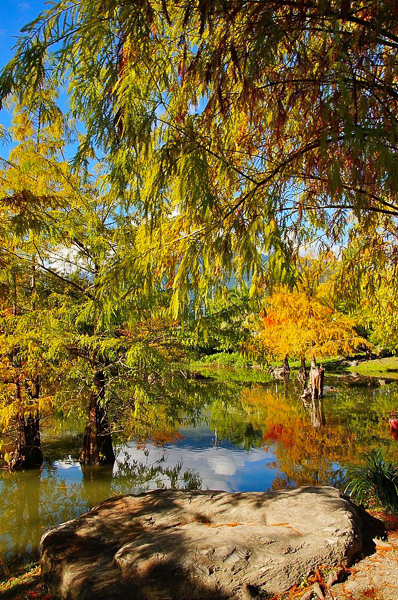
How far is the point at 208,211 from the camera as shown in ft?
9.03

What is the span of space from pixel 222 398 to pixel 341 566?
17.2ft

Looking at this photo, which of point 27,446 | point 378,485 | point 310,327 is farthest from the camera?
point 310,327

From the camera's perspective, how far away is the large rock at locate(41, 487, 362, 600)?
2.69 meters

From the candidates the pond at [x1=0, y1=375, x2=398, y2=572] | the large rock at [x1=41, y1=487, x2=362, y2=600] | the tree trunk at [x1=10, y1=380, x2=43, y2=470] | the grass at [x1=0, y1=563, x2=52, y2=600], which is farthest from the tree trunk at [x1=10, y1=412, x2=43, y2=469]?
the large rock at [x1=41, y1=487, x2=362, y2=600]

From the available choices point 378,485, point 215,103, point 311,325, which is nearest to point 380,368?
point 311,325

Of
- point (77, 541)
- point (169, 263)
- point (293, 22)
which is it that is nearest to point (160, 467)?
point (77, 541)

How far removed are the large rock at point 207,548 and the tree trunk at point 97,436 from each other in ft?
13.8

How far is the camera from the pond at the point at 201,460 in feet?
22.2

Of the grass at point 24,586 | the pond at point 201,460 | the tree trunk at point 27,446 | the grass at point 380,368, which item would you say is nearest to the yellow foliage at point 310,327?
the pond at point 201,460

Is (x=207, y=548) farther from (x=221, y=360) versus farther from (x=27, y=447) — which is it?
(x=221, y=360)

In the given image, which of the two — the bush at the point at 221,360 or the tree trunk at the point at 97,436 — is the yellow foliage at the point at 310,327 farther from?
the bush at the point at 221,360

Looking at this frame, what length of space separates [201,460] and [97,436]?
2.20 m

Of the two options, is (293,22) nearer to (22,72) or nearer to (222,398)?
(22,72)

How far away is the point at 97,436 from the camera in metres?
8.33
